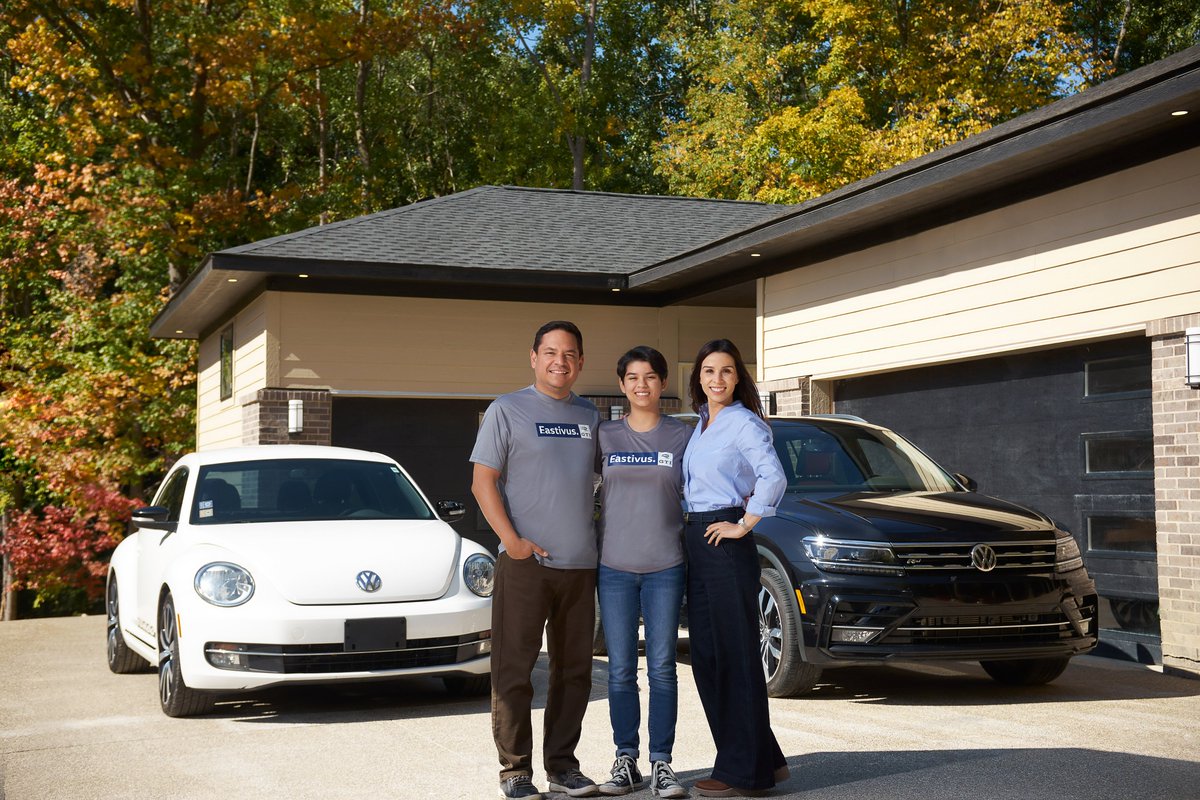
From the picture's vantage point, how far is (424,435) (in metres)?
17.2

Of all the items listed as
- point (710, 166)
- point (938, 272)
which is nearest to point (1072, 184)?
point (938, 272)

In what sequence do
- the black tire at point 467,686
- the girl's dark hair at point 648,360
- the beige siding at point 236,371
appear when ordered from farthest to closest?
1. the beige siding at point 236,371
2. the black tire at point 467,686
3. the girl's dark hair at point 648,360

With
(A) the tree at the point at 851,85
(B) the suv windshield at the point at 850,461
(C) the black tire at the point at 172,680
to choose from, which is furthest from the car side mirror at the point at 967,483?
(A) the tree at the point at 851,85

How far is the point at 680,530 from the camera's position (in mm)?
5746

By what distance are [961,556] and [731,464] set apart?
2766 millimetres

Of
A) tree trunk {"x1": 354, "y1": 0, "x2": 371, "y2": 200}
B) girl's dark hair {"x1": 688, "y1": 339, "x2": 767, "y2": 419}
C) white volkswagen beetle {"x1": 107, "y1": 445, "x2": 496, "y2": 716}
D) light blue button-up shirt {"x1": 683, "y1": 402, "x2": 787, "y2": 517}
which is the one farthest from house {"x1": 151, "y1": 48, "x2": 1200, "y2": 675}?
tree trunk {"x1": 354, "y1": 0, "x2": 371, "y2": 200}

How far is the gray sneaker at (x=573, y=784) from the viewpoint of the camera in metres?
5.63

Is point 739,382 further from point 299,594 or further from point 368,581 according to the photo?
point 299,594

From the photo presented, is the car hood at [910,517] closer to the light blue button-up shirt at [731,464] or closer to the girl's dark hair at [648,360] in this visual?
the light blue button-up shirt at [731,464]

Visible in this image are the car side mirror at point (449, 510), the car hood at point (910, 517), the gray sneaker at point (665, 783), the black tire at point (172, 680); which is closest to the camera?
the gray sneaker at point (665, 783)

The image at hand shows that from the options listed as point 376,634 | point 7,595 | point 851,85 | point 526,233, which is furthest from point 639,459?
point 851,85

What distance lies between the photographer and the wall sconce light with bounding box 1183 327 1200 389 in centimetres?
923

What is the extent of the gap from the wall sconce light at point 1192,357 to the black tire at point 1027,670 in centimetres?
215

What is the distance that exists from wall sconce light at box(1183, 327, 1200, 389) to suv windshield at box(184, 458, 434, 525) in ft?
17.3
